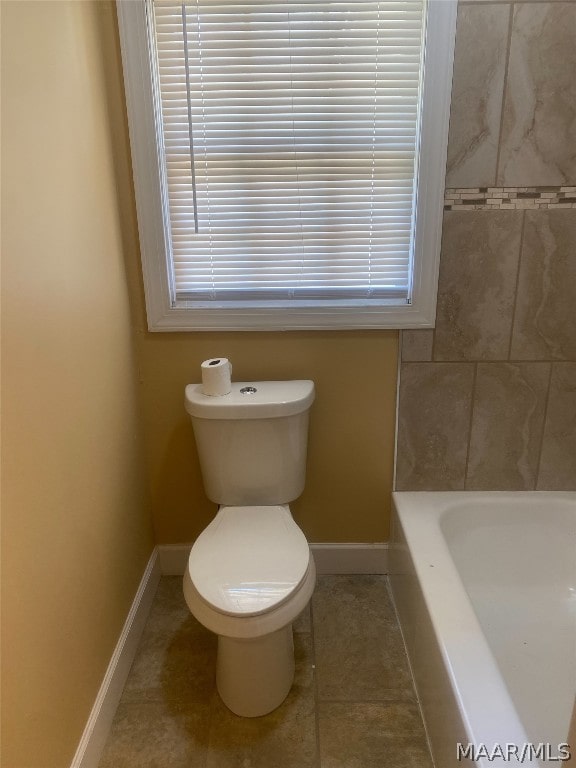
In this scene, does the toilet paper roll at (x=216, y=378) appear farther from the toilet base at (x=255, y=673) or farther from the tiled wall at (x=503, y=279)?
the toilet base at (x=255, y=673)

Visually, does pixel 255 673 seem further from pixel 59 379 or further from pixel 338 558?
pixel 59 379

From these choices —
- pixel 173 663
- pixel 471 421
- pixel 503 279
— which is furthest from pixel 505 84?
pixel 173 663

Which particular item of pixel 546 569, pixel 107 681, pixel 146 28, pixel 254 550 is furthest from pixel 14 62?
pixel 546 569

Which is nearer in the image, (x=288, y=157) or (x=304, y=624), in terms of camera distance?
(x=288, y=157)

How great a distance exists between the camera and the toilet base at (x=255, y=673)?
1.54m

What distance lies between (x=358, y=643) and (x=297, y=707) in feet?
1.00

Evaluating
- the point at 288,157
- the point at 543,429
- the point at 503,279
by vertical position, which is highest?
the point at 288,157

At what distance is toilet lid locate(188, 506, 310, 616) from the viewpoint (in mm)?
1419

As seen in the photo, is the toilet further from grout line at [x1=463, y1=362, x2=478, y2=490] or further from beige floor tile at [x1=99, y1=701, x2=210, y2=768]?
grout line at [x1=463, y1=362, x2=478, y2=490]

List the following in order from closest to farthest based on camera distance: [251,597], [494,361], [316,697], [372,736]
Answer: [251,597], [372,736], [316,697], [494,361]

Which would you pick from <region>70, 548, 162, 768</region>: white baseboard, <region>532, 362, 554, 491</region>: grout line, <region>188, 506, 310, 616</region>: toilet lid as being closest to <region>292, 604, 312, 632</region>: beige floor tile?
<region>188, 506, 310, 616</region>: toilet lid

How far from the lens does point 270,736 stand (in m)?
1.54

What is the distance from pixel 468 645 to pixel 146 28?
72.7 inches

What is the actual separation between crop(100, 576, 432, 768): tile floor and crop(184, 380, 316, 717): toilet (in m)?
0.08
